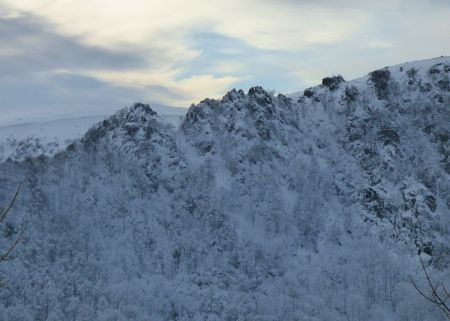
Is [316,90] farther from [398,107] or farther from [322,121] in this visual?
[398,107]

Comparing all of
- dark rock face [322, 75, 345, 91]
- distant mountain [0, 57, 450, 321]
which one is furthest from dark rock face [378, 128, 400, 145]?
dark rock face [322, 75, 345, 91]

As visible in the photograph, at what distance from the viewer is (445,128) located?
149m

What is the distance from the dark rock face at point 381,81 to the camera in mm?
156700

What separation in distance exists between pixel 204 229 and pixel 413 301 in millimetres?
48181

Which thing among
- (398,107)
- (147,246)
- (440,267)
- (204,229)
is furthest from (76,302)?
(398,107)

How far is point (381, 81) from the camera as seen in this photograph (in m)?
158

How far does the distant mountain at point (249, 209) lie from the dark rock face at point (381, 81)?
0.32m

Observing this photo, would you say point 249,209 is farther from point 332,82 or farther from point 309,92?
point 332,82

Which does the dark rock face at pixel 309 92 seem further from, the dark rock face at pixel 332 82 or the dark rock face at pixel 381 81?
the dark rock face at pixel 381 81

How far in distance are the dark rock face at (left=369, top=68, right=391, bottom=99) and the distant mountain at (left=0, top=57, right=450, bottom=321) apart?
318 millimetres

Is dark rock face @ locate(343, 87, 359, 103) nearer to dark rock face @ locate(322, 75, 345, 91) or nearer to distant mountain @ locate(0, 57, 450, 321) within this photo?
distant mountain @ locate(0, 57, 450, 321)

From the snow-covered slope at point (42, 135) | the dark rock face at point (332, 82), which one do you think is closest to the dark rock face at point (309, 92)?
the dark rock face at point (332, 82)

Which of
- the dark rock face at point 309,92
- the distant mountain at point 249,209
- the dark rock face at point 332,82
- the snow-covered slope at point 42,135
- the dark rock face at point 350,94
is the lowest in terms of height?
the distant mountain at point 249,209

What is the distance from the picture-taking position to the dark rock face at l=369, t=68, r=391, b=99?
514 feet
